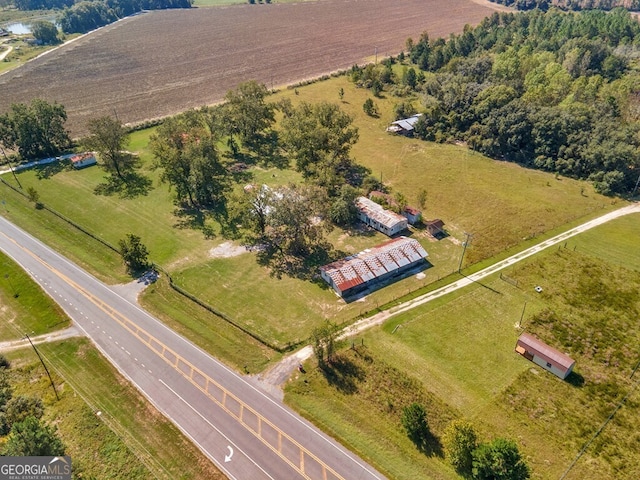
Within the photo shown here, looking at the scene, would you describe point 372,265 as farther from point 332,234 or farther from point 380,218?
point 380,218

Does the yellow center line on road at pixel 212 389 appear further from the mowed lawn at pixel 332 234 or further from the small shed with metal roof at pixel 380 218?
the small shed with metal roof at pixel 380 218

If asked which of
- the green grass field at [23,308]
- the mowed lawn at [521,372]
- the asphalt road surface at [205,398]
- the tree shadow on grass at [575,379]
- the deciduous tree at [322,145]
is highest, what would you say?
the deciduous tree at [322,145]

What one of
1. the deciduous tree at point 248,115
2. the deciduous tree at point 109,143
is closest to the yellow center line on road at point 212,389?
the deciduous tree at point 109,143

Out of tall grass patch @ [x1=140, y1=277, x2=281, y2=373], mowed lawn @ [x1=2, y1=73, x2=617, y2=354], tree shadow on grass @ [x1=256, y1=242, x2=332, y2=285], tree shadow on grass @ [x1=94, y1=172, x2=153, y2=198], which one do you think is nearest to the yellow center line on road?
tall grass patch @ [x1=140, y1=277, x2=281, y2=373]

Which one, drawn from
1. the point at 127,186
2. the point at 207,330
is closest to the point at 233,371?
the point at 207,330

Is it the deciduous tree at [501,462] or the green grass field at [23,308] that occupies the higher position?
the green grass field at [23,308]

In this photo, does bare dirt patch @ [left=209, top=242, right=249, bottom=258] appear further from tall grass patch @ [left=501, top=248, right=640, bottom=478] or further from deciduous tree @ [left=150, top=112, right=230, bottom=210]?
tall grass patch @ [left=501, top=248, right=640, bottom=478]

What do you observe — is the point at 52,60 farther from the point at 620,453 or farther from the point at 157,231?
the point at 620,453

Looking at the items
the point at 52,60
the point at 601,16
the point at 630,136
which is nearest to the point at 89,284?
the point at 630,136
